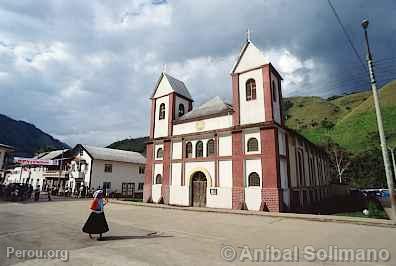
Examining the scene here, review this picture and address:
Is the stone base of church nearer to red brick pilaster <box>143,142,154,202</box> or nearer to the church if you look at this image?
the church

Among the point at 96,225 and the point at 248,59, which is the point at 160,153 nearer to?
the point at 248,59

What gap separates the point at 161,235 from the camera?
387 inches

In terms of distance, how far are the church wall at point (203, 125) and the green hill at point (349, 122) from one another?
5652 cm

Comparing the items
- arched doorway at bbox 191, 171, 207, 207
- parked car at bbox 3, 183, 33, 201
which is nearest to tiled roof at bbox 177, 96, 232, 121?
arched doorway at bbox 191, 171, 207, 207

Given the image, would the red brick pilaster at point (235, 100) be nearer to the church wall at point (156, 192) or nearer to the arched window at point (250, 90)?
the arched window at point (250, 90)

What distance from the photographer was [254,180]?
20.2 m

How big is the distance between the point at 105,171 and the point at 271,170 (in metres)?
31.0

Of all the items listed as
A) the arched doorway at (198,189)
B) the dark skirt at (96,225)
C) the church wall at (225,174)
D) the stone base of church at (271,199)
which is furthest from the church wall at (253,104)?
the dark skirt at (96,225)

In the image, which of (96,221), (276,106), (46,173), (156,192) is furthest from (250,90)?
(46,173)

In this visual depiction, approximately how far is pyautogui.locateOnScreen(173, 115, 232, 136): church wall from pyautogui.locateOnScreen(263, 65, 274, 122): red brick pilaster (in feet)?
11.3

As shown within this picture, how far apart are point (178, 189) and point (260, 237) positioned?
50.8ft

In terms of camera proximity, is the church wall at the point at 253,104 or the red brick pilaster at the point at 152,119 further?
the red brick pilaster at the point at 152,119

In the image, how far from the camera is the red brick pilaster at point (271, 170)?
61.1 ft

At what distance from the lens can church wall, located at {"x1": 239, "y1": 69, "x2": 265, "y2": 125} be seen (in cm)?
2123
